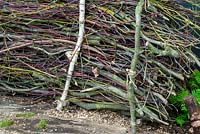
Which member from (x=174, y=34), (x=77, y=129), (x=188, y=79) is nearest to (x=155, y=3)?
(x=174, y=34)

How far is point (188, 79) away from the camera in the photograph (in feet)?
14.9

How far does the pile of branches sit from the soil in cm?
10

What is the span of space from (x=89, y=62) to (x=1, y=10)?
1.20 meters

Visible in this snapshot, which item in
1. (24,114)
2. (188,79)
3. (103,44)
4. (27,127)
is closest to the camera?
(27,127)

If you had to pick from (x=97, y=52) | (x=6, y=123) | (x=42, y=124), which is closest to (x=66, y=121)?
(x=42, y=124)

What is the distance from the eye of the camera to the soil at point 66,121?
137 inches

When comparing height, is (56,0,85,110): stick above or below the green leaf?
above

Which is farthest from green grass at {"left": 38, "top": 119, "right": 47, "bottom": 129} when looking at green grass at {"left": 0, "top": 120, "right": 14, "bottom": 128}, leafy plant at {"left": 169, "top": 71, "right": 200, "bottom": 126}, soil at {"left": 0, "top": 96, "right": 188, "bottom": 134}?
leafy plant at {"left": 169, "top": 71, "right": 200, "bottom": 126}

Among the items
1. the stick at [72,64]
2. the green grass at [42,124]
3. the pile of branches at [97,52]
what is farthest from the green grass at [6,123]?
the pile of branches at [97,52]

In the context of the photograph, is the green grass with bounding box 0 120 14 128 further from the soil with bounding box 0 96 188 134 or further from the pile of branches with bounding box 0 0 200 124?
the pile of branches with bounding box 0 0 200 124

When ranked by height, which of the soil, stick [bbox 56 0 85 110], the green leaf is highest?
stick [bbox 56 0 85 110]

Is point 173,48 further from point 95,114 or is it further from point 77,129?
point 77,129

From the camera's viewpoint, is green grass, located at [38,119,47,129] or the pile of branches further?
the pile of branches

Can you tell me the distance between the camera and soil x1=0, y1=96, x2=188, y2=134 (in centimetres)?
348
